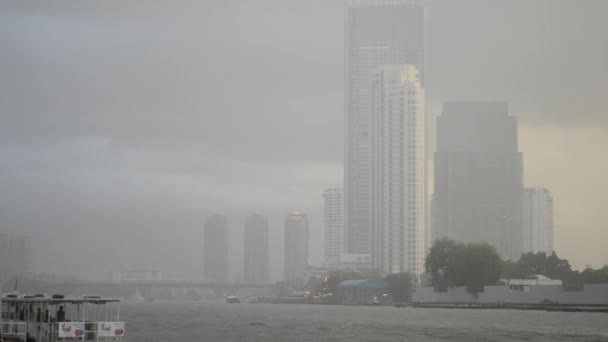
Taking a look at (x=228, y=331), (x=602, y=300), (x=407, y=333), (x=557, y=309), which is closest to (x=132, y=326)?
(x=228, y=331)

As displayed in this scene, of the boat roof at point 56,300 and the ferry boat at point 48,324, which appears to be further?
the boat roof at point 56,300

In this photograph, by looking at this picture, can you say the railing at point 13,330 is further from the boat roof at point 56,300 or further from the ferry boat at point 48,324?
the boat roof at point 56,300

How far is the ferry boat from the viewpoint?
226ft

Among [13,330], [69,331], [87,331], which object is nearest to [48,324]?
[69,331]

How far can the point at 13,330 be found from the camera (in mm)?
71688

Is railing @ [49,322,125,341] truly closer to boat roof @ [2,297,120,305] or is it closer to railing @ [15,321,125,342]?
railing @ [15,321,125,342]

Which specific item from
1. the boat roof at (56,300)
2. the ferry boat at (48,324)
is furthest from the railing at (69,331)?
the boat roof at (56,300)

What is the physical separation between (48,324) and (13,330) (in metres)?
3.91

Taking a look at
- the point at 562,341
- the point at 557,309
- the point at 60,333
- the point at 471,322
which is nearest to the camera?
the point at 60,333

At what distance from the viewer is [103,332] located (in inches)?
2773

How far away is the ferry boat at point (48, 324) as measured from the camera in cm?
6881

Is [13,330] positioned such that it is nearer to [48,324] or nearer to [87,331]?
[48,324]

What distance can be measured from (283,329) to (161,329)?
1475cm

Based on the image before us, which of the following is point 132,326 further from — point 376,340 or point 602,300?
point 602,300
